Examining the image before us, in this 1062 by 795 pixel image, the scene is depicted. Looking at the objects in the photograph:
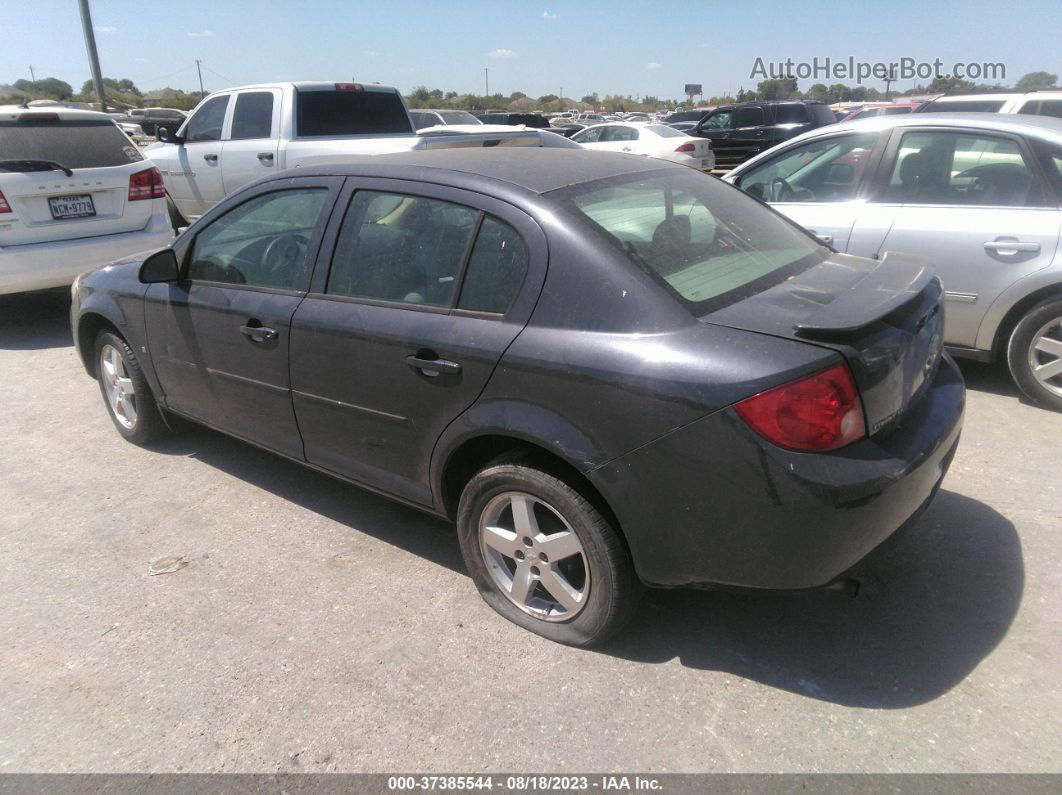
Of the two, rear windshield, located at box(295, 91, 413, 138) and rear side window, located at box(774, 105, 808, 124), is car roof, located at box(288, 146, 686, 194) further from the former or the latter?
rear side window, located at box(774, 105, 808, 124)

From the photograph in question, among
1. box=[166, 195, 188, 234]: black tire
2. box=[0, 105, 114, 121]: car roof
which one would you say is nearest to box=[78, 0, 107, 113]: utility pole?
box=[166, 195, 188, 234]: black tire

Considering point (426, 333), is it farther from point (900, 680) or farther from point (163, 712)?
point (900, 680)

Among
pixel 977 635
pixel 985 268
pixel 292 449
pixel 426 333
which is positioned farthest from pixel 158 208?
pixel 977 635

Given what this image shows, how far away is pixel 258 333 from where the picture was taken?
3.43 metres

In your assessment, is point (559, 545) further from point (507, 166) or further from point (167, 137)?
point (167, 137)

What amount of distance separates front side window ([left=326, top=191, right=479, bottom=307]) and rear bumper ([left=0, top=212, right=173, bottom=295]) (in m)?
4.15

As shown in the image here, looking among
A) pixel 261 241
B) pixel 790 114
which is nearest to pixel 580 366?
pixel 261 241

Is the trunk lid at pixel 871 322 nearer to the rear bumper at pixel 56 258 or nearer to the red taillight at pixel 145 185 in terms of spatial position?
the rear bumper at pixel 56 258

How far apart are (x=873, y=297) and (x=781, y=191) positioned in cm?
332

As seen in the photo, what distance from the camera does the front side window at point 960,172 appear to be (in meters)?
4.63

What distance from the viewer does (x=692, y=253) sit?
9.31ft

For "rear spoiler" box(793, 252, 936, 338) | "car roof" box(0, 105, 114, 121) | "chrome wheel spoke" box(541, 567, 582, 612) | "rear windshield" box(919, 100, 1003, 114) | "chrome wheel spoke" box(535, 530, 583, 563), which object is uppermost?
"car roof" box(0, 105, 114, 121)

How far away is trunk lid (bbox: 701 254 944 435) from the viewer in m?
2.32

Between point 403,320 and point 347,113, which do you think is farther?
A: point 347,113
